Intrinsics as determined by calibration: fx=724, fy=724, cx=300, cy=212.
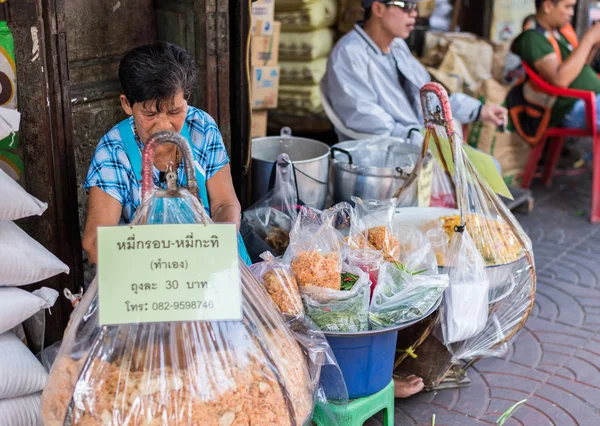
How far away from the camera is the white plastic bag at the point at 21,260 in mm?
2127

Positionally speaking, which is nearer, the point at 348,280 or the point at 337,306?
the point at 337,306

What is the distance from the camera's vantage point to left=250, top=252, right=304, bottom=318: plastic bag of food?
2107 millimetres

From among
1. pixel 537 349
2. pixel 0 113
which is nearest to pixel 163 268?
pixel 0 113

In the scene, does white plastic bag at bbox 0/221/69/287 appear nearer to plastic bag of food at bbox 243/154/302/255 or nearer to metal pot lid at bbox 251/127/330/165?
plastic bag of food at bbox 243/154/302/255

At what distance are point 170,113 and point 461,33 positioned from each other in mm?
3864

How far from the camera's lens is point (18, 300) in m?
2.15

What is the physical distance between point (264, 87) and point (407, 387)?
1971 mm

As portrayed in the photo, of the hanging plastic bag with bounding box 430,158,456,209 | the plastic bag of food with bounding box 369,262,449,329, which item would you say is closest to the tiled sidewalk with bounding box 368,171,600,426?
the plastic bag of food with bounding box 369,262,449,329

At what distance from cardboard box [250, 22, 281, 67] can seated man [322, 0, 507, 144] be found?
37 centimetres

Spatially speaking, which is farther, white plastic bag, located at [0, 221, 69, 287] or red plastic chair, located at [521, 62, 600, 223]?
red plastic chair, located at [521, 62, 600, 223]

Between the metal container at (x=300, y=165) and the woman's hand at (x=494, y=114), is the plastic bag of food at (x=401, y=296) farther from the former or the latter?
the woman's hand at (x=494, y=114)

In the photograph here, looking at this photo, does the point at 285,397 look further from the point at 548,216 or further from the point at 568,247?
the point at 548,216

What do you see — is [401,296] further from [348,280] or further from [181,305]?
[181,305]

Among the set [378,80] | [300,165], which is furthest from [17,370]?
[378,80]
